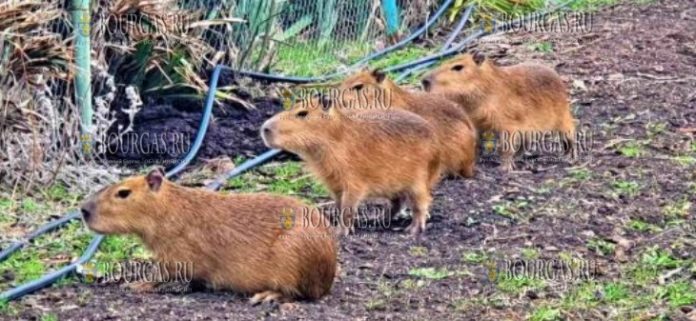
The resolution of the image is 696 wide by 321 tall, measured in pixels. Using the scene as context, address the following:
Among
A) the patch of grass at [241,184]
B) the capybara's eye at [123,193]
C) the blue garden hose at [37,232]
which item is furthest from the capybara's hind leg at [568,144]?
the capybara's eye at [123,193]

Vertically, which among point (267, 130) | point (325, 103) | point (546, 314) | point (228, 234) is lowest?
point (546, 314)

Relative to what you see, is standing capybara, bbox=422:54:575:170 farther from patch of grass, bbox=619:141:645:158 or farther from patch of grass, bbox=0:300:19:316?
patch of grass, bbox=0:300:19:316

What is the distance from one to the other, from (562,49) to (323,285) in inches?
253

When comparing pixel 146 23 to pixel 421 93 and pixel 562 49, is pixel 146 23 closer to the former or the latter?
pixel 421 93

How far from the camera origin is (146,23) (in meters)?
9.16

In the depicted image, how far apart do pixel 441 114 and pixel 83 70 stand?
2298 mm

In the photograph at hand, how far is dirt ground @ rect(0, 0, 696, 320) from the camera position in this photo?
5832 mm

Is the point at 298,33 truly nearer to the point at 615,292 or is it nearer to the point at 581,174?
the point at 581,174

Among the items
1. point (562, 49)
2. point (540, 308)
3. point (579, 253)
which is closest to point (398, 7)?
point (562, 49)

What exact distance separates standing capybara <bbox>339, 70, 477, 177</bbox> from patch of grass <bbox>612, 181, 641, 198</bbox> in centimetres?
90

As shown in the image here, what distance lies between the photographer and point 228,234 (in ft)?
19.5

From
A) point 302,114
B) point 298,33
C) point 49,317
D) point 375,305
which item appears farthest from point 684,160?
point 49,317

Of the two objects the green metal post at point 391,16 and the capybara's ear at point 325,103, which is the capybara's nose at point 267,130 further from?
the green metal post at point 391,16

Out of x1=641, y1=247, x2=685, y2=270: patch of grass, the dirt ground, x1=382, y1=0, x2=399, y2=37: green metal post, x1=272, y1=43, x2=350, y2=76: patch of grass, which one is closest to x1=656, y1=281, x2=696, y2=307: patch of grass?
the dirt ground
